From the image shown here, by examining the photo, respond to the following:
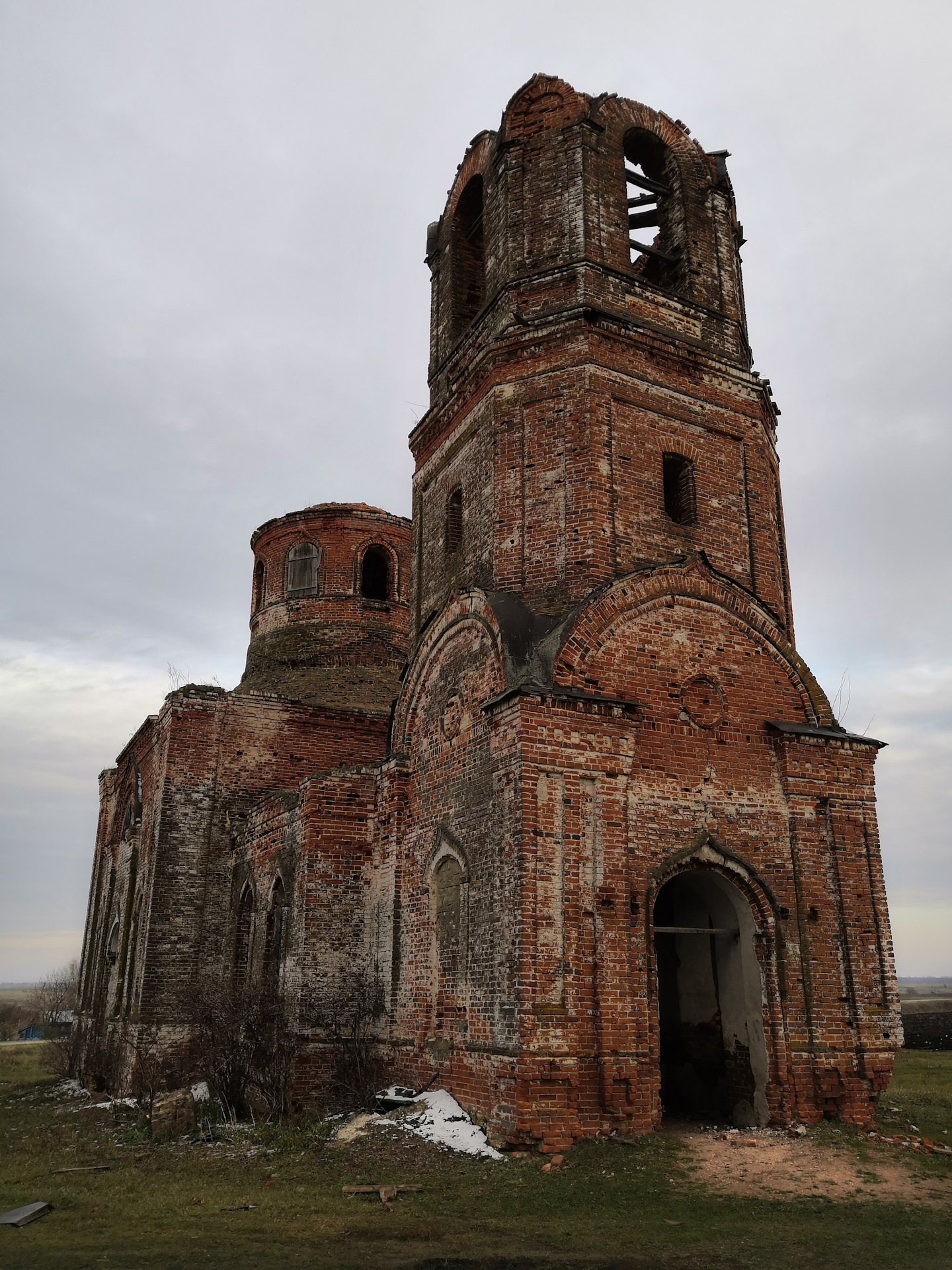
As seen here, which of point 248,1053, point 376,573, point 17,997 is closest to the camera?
point 248,1053

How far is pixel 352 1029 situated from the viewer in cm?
1104

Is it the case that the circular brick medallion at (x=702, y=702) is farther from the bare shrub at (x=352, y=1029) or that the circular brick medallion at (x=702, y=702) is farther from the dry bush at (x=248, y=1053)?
the dry bush at (x=248, y=1053)

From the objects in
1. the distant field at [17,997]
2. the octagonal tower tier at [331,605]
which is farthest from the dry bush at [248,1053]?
the distant field at [17,997]

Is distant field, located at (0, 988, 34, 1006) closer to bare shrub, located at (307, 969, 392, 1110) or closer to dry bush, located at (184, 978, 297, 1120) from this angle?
dry bush, located at (184, 978, 297, 1120)

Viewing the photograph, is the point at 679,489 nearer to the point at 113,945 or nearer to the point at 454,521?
the point at 454,521

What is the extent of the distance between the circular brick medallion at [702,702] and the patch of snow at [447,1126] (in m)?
4.31

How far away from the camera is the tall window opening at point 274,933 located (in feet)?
40.5

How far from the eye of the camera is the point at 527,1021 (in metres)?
8.30

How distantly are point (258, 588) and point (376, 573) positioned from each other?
2.48 m

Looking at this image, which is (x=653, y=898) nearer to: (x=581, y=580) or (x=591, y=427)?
(x=581, y=580)

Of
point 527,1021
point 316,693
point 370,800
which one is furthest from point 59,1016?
point 527,1021

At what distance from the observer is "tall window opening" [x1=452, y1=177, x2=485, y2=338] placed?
13812mm

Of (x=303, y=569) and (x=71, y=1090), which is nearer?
(x=71, y=1090)

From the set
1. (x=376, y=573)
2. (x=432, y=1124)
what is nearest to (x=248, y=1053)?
(x=432, y=1124)
